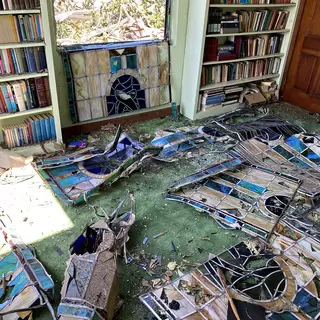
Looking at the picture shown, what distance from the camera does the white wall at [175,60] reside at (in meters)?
3.53

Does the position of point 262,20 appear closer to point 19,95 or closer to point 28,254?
point 19,95

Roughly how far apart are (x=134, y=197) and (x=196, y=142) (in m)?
1.24

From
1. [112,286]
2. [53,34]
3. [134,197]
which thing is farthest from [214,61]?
[112,286]

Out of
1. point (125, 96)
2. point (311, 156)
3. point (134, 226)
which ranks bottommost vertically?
point (134, 226)

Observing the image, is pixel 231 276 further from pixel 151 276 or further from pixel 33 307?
pixel 33 307

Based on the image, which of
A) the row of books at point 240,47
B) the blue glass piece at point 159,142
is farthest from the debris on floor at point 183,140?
the row of books at point 240,47

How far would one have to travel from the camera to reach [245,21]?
13.7 feet

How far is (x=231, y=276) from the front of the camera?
7.06 feet

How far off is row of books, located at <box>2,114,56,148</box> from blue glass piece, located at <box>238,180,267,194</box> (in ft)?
6.73

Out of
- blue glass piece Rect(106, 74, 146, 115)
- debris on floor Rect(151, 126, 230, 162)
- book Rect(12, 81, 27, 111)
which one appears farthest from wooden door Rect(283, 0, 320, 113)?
book Rect(12, 81, 27, 111)

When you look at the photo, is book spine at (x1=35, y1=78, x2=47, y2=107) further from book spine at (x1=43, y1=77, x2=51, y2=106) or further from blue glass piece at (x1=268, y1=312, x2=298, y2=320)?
blue glass piece at (x1=268, y1=312, x2=298, y2=320)

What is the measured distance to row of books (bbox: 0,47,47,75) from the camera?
2.88 m

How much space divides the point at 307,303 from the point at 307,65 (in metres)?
3.68

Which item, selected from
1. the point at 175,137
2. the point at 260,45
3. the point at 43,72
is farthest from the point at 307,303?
the point at 260,45
